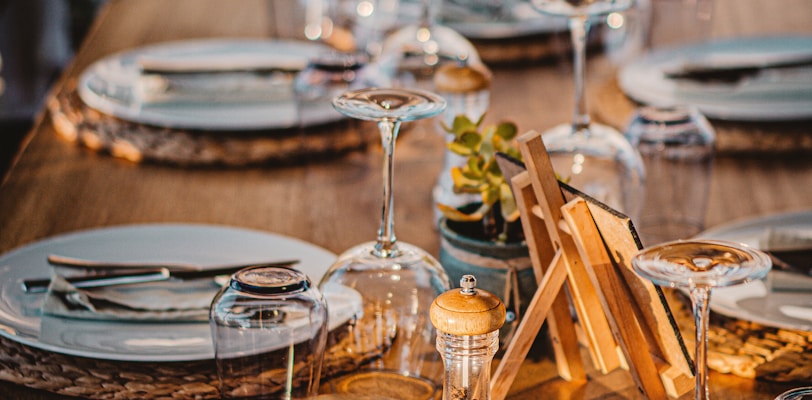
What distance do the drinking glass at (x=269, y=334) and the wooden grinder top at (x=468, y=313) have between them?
13 centimetres

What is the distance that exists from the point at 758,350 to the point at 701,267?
0.34 meters

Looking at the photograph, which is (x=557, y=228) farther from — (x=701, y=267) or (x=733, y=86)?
(x=733, y=86)

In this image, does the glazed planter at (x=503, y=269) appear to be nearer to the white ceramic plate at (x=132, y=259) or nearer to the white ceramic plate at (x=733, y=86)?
the white ceramic plate at (x=132, y=259)

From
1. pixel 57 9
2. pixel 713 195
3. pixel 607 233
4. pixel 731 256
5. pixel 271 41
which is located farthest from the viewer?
pixel 57 9

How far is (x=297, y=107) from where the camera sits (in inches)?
68.0

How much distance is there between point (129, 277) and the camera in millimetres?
1151

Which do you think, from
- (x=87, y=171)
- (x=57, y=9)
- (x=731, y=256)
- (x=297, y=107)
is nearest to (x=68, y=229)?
(x=87, y=171)

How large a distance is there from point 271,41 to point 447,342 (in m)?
1.49

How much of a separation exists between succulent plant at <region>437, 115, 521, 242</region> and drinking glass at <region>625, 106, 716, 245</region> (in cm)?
34

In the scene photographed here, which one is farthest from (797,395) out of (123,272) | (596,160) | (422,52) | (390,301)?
(422,52)

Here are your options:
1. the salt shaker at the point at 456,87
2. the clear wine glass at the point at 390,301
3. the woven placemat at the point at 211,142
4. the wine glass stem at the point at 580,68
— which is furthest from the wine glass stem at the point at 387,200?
the woven placemat at the point at 211,142

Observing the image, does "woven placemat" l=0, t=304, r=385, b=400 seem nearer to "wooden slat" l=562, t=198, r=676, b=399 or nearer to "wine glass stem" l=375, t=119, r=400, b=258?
"wine glass stem" l=375, t=119, r=400, b=258

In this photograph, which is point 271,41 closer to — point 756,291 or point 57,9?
point 756,291

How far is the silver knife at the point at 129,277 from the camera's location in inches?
44.7
